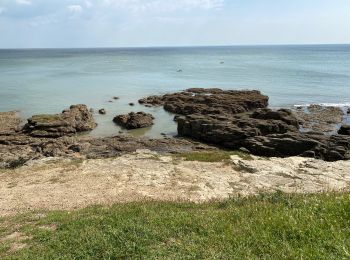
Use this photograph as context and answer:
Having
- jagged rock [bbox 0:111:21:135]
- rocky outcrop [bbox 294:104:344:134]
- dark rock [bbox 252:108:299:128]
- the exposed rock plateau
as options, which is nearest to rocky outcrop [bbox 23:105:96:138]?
jagged rock [bbox 0:111:21:135]

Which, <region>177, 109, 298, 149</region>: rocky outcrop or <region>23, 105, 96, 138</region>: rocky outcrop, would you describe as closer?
<region>177, 109, 298, 149</region>: rocky outcrop

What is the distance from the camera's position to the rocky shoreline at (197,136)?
26.6 meters

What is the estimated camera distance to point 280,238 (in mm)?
7461

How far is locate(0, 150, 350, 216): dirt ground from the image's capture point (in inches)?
618

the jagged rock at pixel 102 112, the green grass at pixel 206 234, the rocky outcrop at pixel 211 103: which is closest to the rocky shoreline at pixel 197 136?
the rocky outcrop at pixel 211 103

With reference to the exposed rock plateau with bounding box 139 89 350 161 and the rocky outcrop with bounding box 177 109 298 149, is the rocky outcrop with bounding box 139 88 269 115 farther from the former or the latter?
the rocky outcrop with bounding box 177 109 298 149

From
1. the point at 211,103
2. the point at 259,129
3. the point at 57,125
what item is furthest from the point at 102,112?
the point at 259,129

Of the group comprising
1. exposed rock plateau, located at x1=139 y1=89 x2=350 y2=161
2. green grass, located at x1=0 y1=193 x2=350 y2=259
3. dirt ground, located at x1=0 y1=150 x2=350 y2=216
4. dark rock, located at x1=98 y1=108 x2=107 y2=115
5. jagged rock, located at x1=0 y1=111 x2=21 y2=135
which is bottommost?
dark rock, located at x1=98 y1=108 x2=107 y2=115

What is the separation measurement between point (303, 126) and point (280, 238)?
31.2 metres

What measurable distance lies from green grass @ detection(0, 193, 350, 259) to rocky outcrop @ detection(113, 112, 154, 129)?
26631 millimetres

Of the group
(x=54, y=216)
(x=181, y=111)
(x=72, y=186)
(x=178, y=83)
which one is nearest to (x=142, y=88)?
(x=178, y=83)

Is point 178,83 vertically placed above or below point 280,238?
below

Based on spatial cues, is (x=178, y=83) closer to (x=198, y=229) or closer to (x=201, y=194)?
(x=201, y=194)

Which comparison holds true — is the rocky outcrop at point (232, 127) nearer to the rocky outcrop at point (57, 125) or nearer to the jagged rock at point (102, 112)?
the rocky outcrop at point (57, 125)
